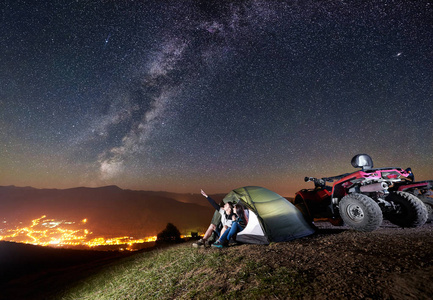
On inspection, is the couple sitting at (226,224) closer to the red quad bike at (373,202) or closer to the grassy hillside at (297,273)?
the grassy hillside at (297,273)

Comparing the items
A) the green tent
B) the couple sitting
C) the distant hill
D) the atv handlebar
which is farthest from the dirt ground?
the distant hill

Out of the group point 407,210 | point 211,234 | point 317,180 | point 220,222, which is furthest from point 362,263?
point 317,180

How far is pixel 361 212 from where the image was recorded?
6.12 metres

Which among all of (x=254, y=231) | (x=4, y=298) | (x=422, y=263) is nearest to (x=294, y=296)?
(x=422, y=263)

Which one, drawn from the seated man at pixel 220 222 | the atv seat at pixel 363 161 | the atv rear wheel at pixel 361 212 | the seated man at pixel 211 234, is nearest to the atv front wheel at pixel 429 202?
the atv seat at pixel 363 161

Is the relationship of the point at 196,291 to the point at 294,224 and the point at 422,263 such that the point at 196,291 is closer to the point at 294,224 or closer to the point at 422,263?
the point at 422,263

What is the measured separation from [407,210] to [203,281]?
690 cm

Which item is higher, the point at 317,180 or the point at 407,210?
the point at 317,180

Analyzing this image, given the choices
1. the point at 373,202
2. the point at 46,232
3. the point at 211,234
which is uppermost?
the point at 373,202

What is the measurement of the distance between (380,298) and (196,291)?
2873mm

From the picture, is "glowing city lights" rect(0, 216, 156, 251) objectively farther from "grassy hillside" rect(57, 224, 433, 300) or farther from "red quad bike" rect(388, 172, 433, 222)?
"red quad bike" rect(388, 172, 433, 222)

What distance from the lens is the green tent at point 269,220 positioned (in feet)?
20.5

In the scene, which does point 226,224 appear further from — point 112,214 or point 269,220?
point 112,214

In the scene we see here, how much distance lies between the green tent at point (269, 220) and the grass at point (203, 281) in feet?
4.48
